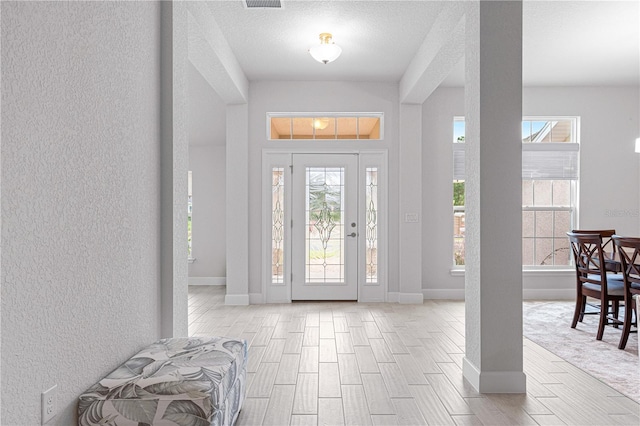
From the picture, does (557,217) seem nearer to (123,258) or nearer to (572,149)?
(572,149)

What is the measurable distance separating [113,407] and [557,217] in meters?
6.02

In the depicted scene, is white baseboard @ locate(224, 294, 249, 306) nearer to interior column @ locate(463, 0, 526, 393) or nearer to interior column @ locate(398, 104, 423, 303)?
interior column @ locate(398, 104, 423, 303)

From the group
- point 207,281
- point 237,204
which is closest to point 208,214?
point 207,281

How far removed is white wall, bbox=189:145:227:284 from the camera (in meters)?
7.49

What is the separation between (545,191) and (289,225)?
3559 millimetres

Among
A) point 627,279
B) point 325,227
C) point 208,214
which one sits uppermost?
point 208,214

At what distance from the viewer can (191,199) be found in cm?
757

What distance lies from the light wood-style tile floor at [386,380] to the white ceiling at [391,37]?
2.86 meters

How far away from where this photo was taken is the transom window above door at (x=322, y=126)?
586 cm

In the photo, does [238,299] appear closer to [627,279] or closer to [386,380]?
[386,380]

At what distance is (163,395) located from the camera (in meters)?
1.76

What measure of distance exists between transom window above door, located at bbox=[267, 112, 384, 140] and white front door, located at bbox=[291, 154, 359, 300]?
293mm

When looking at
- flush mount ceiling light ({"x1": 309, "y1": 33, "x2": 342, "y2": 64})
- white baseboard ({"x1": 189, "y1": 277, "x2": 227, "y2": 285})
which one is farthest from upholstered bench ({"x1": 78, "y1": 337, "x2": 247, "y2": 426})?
white baseboard ({"x1": 189, "y1": 277, "x2": 227, "y2": 285})

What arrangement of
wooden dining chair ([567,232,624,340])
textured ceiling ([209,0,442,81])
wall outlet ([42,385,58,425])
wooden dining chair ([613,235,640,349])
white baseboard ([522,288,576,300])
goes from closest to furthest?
wall outlet ([42,385,58,425])
wooden dining chair ([613,235,640,349])
textured ceiling ([209,0,442,81])
wooden dining chair ([567,232,624,340])
white baseboard ([522,288,576,300])
